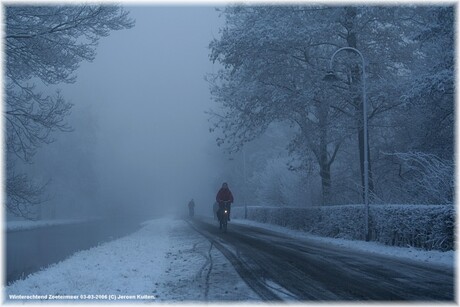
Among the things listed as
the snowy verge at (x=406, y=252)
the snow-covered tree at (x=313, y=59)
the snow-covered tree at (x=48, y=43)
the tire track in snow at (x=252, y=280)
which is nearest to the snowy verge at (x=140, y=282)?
the tire track in snow at (x=252, y=280)

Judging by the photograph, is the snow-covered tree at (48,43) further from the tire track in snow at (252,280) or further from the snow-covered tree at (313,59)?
the tire track in snow at (252,280)

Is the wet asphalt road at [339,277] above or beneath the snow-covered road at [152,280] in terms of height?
above

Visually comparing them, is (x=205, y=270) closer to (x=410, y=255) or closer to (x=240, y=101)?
(x=410, y=255)

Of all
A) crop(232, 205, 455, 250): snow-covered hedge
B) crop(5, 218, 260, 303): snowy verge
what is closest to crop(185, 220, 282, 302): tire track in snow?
crop(5, 218, 260, 303): snowy verge

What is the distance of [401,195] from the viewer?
17938 mm

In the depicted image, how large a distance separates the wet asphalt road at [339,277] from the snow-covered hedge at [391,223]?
165 cm

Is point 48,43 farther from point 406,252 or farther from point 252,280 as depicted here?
point 406,252

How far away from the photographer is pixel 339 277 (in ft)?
24.7

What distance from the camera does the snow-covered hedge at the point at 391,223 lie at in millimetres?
10781

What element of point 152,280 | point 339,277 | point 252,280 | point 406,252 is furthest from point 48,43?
point 406,252

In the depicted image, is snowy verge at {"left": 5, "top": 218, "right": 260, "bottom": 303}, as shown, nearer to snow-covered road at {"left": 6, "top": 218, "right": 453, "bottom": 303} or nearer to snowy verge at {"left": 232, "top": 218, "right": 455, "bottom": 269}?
snow-covered road at {"left": 6, "top": 218, "right": 453, "bottom": 303}

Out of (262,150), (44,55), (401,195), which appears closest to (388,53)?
(401,195)

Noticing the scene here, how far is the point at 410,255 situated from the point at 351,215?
191 inches


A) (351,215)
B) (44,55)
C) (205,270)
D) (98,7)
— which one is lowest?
(205,270)
